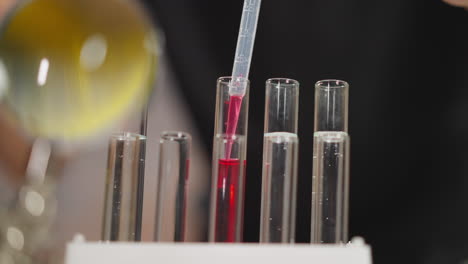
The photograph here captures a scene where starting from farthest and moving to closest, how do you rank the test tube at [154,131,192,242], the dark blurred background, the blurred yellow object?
the dark blurred background, the test tube at [154,131,192,242], the blurred yellow object

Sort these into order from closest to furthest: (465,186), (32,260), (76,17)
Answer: (32,260), (76,17), (465,186)

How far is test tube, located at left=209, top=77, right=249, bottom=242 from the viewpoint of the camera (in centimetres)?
65

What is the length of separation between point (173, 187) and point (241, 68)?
144 millimetres

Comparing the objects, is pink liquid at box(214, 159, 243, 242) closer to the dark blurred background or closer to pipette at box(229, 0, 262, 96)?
pipette at box(229, 0, 262, 96)

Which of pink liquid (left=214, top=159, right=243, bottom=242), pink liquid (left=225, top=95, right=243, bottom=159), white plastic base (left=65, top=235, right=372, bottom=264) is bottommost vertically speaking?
white plastic base (left=65, top=235, right=372, bottom=264)

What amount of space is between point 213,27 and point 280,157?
1.93 ft

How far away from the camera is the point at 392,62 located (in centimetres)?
119

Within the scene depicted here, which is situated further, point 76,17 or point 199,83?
point 199,83

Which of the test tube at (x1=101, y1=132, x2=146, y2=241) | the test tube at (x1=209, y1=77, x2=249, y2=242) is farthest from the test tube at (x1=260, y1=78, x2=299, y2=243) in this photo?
the test tube at (x1=101, y1=132, x2=146, y2=241)

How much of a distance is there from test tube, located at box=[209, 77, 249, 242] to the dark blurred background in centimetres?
49

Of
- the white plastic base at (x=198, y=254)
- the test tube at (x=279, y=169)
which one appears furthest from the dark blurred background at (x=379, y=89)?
the white plastic base at (x=198, y=254)

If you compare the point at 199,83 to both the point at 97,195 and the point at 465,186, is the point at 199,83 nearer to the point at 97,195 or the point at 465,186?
the point at 97,195

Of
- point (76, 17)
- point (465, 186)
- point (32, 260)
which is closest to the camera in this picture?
point (32, 260)

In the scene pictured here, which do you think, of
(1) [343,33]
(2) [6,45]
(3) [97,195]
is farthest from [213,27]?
(2) [6,45]
